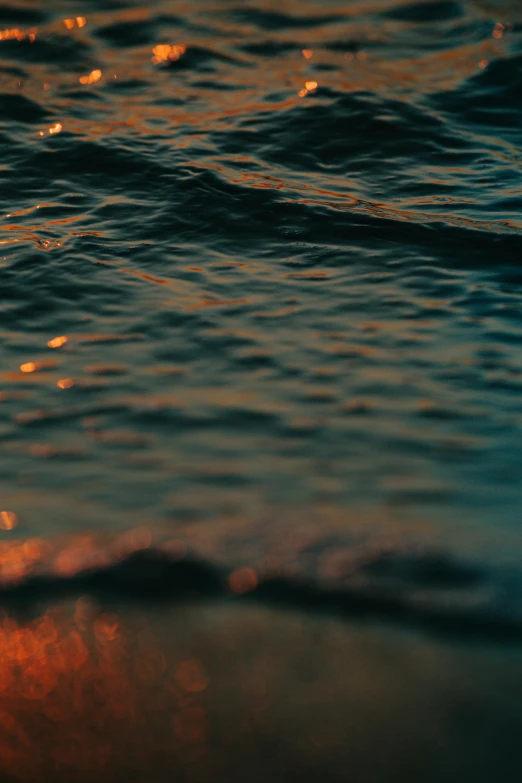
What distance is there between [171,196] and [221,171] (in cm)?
48

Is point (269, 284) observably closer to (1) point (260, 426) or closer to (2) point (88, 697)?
(1) point (260, 426)

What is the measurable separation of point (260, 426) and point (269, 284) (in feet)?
4.74

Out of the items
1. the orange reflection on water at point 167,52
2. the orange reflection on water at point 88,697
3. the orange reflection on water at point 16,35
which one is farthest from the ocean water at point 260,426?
the orange reflection on water at point 16,35

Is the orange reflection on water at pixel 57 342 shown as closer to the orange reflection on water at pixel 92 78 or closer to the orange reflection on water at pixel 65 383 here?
the orange reflection on water at pixel 65 383

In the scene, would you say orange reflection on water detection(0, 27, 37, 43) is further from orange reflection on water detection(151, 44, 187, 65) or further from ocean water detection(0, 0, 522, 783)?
orange reflection on water detection(151, 44, 187, 65)

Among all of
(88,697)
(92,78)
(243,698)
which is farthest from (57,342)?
(92,78)

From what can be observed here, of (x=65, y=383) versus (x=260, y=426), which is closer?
(x=260, y=426)

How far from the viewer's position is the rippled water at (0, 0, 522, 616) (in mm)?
2887

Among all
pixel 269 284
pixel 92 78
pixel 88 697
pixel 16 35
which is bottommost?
pixel 269 284

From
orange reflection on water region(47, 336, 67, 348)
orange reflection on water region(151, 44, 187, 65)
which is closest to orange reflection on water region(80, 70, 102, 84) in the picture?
orange reflection on water region(151, 44, 187, 65)

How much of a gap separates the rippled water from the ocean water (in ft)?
0.05

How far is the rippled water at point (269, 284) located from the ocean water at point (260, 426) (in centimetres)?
2

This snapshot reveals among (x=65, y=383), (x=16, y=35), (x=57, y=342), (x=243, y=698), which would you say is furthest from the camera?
(x=16, y=35)

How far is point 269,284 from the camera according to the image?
4.69 metres
